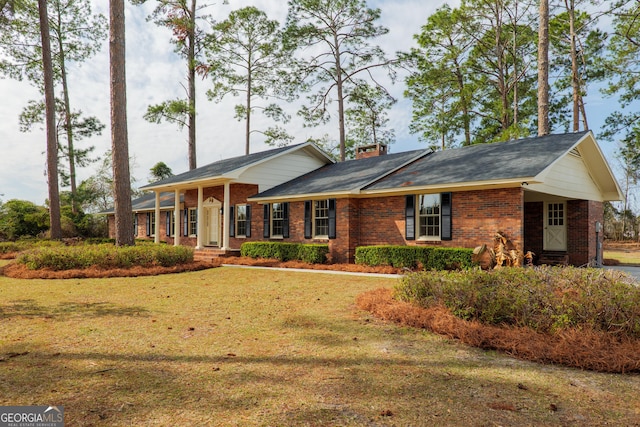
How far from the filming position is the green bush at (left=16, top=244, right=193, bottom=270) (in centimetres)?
1207

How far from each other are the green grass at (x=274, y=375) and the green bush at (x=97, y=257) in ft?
20.2

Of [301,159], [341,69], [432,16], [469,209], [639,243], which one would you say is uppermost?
[432,16]

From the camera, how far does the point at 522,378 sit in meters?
3.76

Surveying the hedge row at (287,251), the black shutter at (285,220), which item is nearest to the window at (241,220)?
the hedge row at (287,251)

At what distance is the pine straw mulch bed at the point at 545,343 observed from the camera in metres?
4.04

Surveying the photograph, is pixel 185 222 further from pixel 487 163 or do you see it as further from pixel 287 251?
pixel 487 163

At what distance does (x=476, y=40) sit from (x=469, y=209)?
18142mm

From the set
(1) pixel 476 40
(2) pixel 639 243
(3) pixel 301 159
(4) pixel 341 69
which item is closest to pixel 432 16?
(1) pixel 476 40

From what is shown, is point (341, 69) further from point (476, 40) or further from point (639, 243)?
point (639, 243)

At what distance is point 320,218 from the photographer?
1585 centimetres

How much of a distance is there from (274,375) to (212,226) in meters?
17.5

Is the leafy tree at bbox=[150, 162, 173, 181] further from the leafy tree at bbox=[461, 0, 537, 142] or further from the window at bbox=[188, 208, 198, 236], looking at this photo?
the leafy tree at bbox=[461, 0, 537, 142]

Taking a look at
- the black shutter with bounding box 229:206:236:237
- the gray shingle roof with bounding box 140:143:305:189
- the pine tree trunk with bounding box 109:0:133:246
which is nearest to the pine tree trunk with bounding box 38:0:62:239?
the gray shingle roof with bounding box 140:143:305:189

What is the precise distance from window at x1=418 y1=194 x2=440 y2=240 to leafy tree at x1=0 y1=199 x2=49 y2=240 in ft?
75.5
